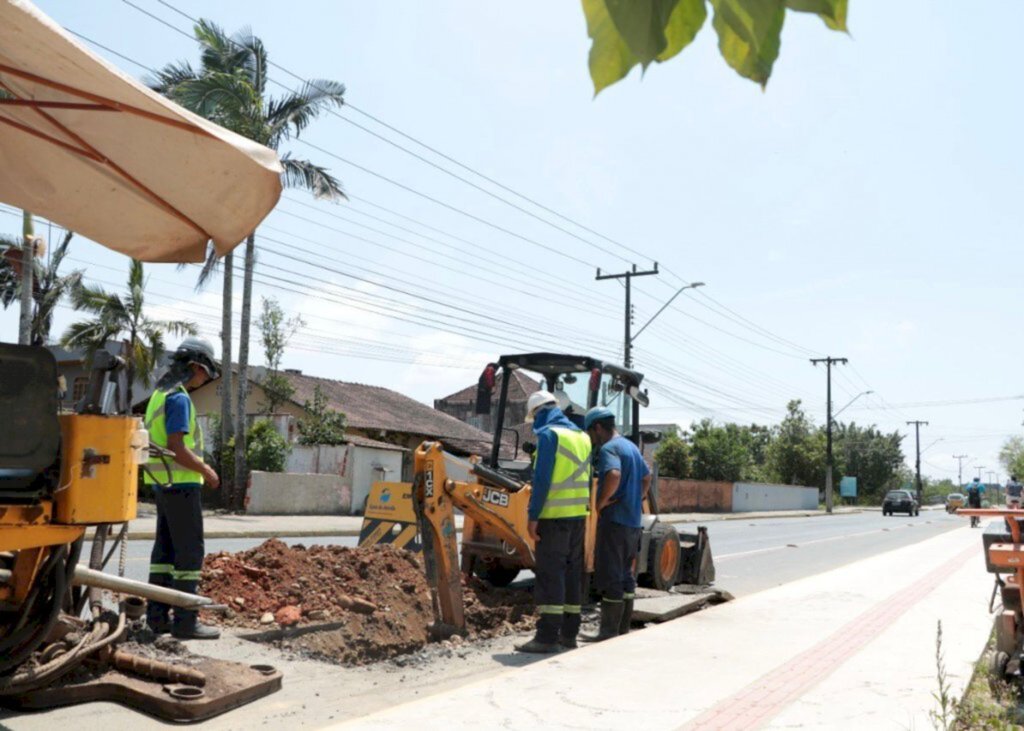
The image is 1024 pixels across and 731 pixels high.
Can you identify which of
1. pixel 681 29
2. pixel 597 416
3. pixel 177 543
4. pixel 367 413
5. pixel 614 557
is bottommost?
pixel 614 557

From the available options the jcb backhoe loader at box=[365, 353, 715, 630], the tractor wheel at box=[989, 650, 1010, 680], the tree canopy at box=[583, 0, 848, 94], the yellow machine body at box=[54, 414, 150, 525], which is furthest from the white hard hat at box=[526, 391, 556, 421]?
the tree canopy at box=[583, 0, 848, 94]

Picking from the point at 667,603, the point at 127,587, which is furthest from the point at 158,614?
the point at 667,603

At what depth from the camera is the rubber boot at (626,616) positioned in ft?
26.4

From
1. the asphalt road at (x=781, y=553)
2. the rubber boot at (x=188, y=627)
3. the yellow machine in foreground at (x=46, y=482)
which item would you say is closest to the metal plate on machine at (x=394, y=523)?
the rubber boot at (x=188, y=627)

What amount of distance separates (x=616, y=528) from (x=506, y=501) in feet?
3.50

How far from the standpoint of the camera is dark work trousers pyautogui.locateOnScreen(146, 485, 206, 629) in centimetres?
610

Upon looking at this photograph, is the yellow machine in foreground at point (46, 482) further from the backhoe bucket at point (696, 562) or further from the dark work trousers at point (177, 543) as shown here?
the backhoe bucket at point (696, 562)

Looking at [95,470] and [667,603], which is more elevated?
[95,470]

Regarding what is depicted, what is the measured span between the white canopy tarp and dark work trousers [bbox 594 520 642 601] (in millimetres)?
4047

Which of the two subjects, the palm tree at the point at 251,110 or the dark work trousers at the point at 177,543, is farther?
the palm tree at the point at 251,110

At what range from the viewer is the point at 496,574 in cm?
1025

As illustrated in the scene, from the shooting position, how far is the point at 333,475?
93.9ft

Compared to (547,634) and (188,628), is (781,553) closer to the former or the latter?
(547,634)

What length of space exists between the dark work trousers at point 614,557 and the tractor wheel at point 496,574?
2310 mm
